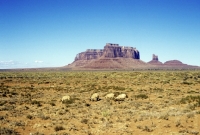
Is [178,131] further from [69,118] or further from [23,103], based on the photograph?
[23,103]

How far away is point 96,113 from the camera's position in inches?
628

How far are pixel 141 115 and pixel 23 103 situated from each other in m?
12.5

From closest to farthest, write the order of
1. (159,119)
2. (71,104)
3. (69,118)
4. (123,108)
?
(159,119)
(69,118)
(123,108)
(71,104)

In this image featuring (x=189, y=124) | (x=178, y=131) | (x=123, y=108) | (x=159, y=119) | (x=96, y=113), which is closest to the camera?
(x=178, y=131)

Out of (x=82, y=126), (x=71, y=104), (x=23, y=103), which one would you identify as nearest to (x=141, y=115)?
(x=82, y=126)

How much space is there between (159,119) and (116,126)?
316 cm

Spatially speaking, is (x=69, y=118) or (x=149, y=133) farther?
(x=69, y=118)

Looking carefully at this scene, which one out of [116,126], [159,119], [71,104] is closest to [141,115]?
[159,119]

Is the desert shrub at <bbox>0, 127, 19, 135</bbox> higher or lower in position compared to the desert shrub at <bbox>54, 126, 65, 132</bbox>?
higher

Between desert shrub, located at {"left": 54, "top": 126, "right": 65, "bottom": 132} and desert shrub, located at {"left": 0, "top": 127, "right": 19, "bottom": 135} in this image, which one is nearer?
desert shrub, located at {"left": 0, "top": 127, "right": 19, "bottom": 135}

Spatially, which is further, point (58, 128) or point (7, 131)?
point (58, 128)

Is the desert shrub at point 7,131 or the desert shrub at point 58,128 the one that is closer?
the desert shrub at point 7,131

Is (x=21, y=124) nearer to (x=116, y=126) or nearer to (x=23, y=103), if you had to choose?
(x=116, y=126)

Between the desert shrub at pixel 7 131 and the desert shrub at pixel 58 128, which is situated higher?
the desert shrub at pixel 7 131
